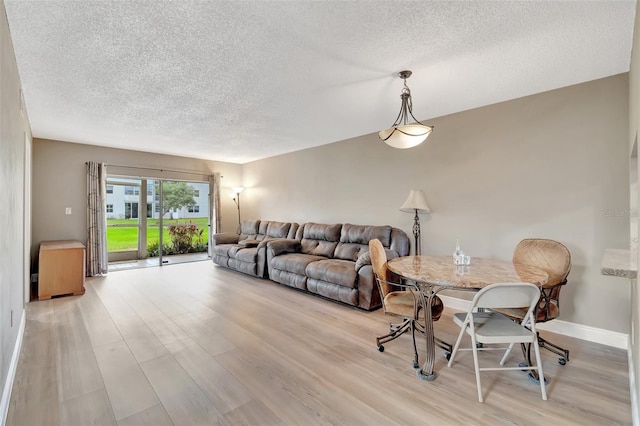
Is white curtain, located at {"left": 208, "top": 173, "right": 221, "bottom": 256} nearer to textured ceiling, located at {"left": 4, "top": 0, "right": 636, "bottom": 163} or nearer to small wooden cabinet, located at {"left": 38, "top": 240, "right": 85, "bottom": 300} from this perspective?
small wooden cabinet, located at {"left": 38, "top": 240, "right": 85, "bottom": 300}

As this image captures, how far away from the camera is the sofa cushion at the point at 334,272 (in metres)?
3.76

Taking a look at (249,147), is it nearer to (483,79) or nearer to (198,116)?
(198,116)

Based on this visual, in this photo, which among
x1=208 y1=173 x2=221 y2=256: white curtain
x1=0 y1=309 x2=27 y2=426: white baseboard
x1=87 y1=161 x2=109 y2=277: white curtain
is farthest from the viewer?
x1=208 y1=173 x2=221 y2=256: white curtain

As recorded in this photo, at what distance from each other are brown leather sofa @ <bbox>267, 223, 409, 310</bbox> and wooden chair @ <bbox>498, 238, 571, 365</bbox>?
57.3 inches

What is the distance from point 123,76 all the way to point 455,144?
364cm

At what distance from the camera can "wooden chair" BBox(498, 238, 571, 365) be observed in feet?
7.79

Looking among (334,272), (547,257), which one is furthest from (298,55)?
(547,257)

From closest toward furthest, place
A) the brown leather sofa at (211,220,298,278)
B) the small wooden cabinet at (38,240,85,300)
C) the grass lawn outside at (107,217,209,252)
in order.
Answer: the small wooden cabinet at (38,240,85,300)
the brown leather sofa at (211,220,298,278)
the grass lawn outside at (107,217,209,252)

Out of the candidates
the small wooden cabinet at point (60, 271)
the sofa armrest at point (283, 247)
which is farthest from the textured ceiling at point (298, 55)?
the sofa armrest at point (283, 247)

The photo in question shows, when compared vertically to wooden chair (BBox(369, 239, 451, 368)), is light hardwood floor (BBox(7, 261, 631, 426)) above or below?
below

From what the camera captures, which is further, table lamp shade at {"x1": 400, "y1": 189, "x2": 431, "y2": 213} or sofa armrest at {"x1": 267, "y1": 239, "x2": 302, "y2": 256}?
sofa armrest at {"x1": 267, "y1": 239, "x2": 302, "y2": 256}

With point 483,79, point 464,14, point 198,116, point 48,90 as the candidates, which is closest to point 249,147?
point 198,116

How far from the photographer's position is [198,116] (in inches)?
151

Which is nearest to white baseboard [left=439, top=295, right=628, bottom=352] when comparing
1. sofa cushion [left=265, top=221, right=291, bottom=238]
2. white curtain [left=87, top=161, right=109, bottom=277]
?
sofa cushion [left=265, top=221, right=291, bottom=238]
